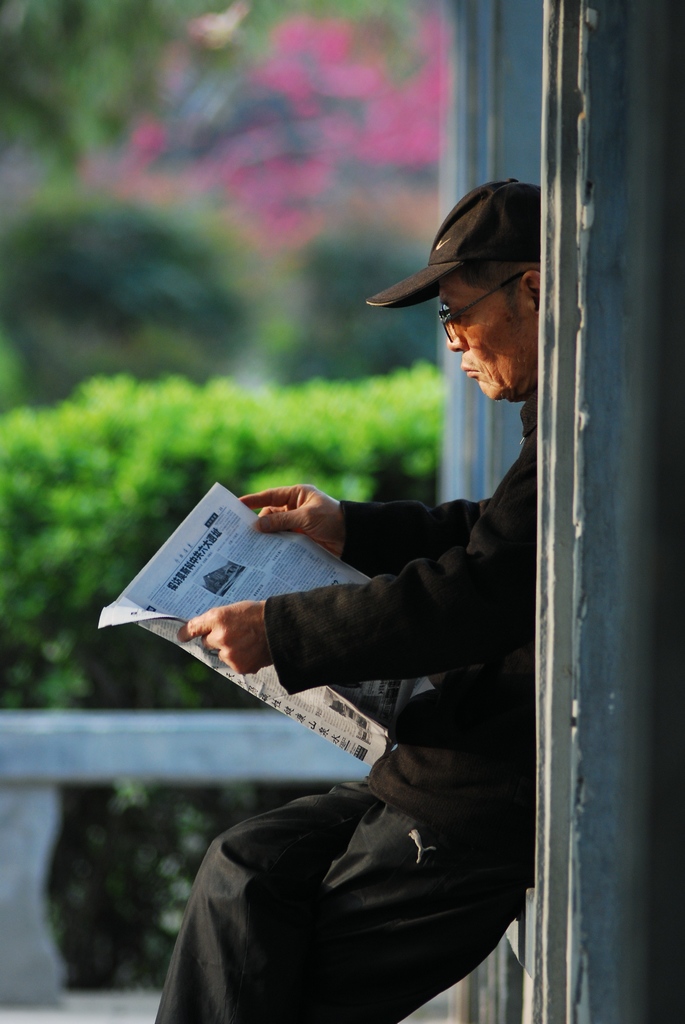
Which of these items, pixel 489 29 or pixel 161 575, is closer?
pixel 161 575

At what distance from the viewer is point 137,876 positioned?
155 inches

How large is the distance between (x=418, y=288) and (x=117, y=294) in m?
11.7

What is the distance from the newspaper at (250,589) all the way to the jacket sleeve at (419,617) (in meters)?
0.13

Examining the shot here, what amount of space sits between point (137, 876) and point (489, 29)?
2839mm

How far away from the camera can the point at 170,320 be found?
42.9 ft

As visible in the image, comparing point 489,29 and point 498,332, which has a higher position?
point 489,29

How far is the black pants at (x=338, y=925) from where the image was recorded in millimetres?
1634

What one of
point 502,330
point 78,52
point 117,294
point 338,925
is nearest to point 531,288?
point 502,330

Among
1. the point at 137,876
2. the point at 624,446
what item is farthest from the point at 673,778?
the point at 137,876

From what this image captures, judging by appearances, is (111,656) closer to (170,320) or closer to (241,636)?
(241,636)

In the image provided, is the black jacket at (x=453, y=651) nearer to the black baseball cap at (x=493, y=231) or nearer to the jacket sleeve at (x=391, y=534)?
the black baseball cap at (x=493, y=231)

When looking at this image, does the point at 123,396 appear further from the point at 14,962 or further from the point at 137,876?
the point at 14,962

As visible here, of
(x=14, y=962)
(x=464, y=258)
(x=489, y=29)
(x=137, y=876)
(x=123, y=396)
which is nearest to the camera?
(x=464, y=258)

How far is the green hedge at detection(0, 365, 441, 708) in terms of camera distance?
12.8ft
